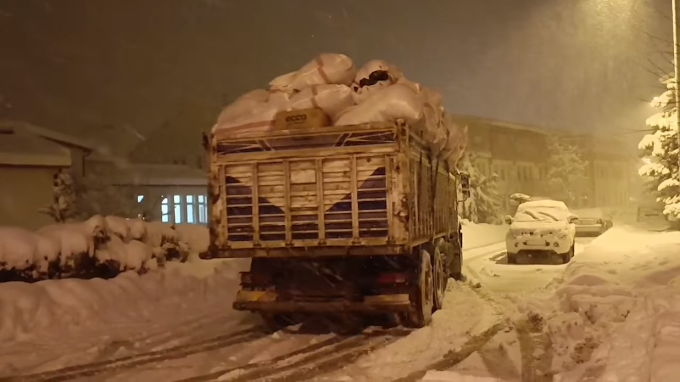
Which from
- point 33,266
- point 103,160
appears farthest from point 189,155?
point 33,266

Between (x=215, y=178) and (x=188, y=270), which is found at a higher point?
(x=215, y=178)

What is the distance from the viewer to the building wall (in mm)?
20797

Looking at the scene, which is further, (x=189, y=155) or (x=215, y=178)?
(x=189, y=155)

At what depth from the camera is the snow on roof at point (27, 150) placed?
2031 cm

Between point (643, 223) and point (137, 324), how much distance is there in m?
30.6

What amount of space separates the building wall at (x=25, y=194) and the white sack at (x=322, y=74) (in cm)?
1331

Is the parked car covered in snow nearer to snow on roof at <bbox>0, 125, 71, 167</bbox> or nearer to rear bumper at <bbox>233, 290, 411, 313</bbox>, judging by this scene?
snow on roof at <bbox>0, 125, 71, 167</bbox>

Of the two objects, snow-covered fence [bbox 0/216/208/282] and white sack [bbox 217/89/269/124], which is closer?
white sack [bbox 217/89/269/124]

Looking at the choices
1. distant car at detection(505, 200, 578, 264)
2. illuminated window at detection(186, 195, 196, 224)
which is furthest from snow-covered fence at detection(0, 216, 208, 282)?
illuminated window at detection(186, 195, 196, 224)

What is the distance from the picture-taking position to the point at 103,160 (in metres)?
29.7

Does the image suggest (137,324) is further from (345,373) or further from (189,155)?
Result: (189,155)

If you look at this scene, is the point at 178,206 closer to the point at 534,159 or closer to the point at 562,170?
the point at 534,159

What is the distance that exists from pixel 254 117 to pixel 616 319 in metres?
5.67

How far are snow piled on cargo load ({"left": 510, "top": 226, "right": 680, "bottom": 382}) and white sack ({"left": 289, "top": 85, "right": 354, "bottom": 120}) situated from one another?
4.25 meters
